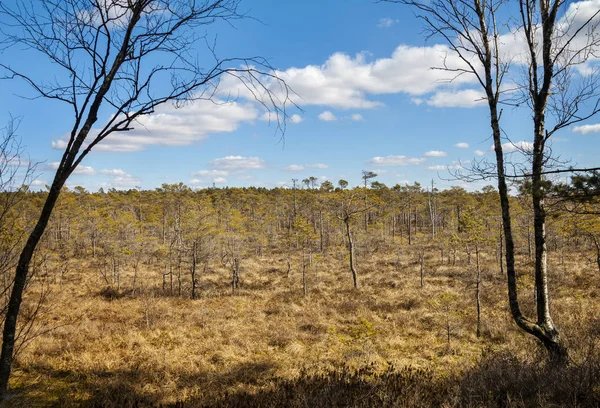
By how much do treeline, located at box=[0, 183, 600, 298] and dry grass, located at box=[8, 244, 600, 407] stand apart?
6.92 ft

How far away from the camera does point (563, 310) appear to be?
1590 cm

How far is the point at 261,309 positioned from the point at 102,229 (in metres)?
19.2

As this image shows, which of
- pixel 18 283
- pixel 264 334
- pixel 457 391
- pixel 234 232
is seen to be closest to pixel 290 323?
pixel 264 334

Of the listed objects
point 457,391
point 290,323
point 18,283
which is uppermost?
point 18,283

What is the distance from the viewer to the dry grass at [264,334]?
7465 mm

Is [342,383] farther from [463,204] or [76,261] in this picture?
[463,204]

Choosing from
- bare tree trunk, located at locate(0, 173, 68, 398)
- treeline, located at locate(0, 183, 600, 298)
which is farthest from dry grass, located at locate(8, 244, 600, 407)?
bare tree trunk, located at locate(0, 173, 68, 398)

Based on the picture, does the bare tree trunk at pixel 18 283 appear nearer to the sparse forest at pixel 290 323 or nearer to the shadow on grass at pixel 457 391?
the sparse forest at pixel 290 323

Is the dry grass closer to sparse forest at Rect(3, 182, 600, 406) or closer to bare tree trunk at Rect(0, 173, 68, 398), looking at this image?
sparse forest at Rect(3, 182, 600, 406)

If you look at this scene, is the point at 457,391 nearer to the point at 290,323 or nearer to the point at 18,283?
the point at 18,283

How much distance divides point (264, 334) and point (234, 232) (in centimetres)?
1473

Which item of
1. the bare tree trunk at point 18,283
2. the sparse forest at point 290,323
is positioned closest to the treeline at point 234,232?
the sparse forest at point 290,323

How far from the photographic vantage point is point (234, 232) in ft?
91.0

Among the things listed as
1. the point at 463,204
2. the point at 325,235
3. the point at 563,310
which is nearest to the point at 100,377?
the point at 563,310
